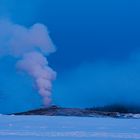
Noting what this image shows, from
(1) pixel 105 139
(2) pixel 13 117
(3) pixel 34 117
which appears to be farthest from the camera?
(3) pixel 34 117

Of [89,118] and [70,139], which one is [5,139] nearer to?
[70,139]

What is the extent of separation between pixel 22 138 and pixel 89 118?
72.0ft

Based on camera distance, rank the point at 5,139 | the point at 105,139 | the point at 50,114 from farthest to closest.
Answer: the point at 50,114, the point at 105,139, the point at 5,139

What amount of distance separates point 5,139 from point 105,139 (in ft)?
13.4

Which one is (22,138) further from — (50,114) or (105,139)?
(50,114)

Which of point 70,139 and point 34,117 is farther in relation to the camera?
point 34,117

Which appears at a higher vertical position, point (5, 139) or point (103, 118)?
point (103, 118)

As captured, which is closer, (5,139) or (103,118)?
(5,139)

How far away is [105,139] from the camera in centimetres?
2059

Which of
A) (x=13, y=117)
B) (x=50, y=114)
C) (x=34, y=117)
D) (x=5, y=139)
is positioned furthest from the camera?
(x=50, y=114)

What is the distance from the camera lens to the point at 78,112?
1609 inches

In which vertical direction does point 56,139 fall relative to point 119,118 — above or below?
below

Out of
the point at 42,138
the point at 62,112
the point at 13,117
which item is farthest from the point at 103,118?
the point at 42,138

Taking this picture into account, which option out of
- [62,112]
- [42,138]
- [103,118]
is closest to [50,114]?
[62,112]
